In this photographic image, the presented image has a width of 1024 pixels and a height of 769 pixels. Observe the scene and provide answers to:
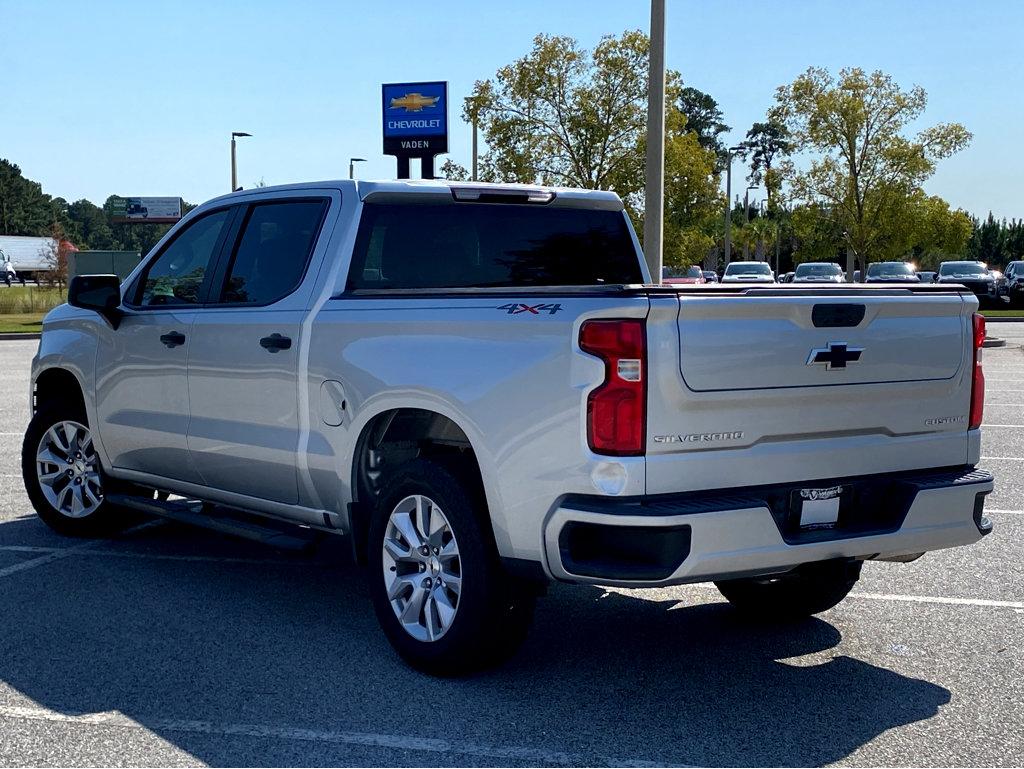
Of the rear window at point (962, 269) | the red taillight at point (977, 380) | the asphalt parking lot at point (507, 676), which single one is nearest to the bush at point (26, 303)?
the rear window at point (962, 269)

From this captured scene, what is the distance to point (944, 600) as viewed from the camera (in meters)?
6.11

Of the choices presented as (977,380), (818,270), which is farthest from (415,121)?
(977,380)

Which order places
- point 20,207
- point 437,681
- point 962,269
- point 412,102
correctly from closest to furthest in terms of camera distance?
point 437,681 → point 412,102 → point 962,269 → point 20,207

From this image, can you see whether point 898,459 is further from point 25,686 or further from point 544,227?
point 25,686

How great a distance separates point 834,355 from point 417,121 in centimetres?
3161

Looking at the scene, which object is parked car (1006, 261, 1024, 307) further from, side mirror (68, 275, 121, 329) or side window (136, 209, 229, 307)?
side mirror (68, 275, 121, 329)

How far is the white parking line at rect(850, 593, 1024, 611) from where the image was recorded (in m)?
6.00

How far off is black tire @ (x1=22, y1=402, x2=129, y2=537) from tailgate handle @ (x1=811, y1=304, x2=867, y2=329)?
4559mm

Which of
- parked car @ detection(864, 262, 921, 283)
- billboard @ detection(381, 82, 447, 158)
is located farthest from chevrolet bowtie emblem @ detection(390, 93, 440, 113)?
parked car @ detection(864, 262, 921, 283)

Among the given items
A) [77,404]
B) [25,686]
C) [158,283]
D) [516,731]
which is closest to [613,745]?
[516,731]

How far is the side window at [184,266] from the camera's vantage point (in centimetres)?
655

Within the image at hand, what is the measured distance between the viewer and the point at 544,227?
623 centimetres

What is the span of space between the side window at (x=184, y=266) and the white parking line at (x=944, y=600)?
3824 mm

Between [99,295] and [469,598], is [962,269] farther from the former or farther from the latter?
[469,598]
